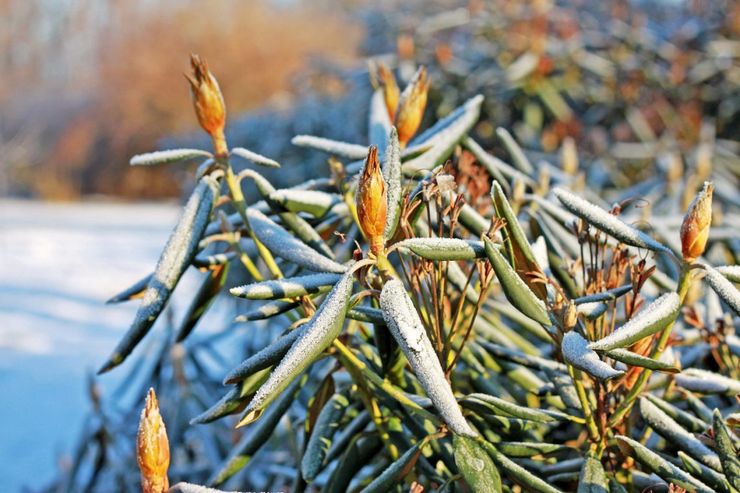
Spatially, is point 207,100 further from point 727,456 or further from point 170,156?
point 727,456

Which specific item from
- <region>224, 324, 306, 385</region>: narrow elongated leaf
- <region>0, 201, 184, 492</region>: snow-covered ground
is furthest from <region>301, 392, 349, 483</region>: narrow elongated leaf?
<region>0, 201, 184, 492</region>: snow-covered ground

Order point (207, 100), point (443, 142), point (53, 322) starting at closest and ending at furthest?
point (207, 100), point (443, 142), point (53, 322)

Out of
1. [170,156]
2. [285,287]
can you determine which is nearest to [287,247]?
[285,287]

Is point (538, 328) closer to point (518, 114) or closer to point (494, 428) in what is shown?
point (494, 428)

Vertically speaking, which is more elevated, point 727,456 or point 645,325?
point 645,325

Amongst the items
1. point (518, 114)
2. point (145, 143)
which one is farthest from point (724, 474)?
point (145, 143)

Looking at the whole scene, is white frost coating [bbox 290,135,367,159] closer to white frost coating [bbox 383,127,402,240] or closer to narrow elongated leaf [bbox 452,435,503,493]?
white frost coating [bbox 383,127,402,240]

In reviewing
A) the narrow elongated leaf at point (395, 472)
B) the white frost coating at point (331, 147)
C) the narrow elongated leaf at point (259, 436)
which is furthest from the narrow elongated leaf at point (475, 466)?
the white frost coating at point (331, 147)

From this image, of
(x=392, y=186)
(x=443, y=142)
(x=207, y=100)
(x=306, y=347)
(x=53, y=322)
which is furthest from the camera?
(x=53, y=322)
